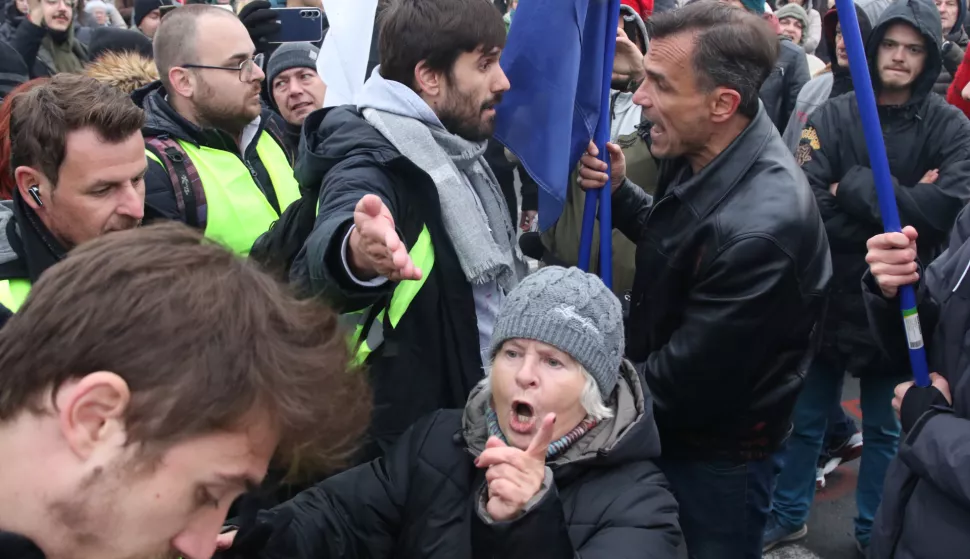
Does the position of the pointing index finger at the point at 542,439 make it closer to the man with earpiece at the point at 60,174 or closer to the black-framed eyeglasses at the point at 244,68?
the man with earpiece at the point at 60,174

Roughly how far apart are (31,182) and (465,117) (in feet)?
3.82

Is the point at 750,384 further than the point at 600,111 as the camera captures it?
No

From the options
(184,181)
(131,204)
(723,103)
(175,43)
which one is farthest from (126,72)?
(723,103)

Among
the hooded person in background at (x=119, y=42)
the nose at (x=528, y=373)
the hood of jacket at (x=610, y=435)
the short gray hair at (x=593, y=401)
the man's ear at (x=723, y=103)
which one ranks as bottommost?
the hood of jacket at (x=610, y=435)

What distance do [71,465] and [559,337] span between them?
50.7 inches

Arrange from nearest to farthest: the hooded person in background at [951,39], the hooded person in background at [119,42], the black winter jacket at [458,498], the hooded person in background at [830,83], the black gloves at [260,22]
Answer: the black winter jacket at [458,498]
the hooded person in background at [830,83]
the black gloves at [260,22]
the hooded person in background at [119,42]
the hooded person in background at [951,39]

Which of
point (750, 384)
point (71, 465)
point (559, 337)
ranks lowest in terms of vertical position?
point (750, 384)

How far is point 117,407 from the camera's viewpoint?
95cm

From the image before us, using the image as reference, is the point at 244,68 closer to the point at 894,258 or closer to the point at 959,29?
the point at 894,258

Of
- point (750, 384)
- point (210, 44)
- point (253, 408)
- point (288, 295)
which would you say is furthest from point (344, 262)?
point (210, 44)

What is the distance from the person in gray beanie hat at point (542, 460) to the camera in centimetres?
189

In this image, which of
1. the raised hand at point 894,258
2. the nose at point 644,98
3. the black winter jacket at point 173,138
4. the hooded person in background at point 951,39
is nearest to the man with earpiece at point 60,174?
the black winter jacket at point 173,138

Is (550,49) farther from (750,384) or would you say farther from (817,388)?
(817,388)

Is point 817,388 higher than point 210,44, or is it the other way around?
point 210,44
